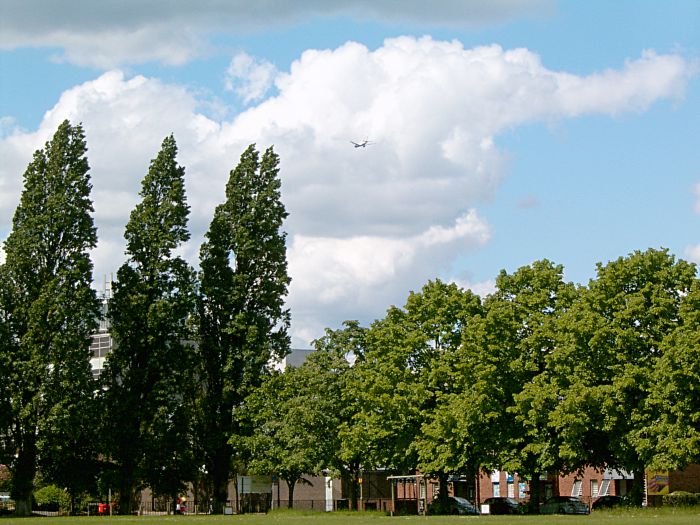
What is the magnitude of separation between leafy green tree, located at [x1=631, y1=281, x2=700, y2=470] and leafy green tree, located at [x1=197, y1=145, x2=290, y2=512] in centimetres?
2920

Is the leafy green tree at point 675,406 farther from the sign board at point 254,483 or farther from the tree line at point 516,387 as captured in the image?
the sign board at point 254,483

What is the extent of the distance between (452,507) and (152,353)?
2327 centimetres

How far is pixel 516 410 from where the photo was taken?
60.8 metres

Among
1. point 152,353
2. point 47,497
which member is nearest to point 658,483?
point 152,353

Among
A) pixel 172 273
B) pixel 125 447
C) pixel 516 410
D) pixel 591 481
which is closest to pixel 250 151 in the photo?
pixel 172 273

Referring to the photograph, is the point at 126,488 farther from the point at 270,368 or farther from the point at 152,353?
the point at 270,368

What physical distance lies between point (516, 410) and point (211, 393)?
81.1 ft

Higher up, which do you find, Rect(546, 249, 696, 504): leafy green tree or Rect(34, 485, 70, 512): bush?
Rect(546, 249, 696, 504): leafy green tree

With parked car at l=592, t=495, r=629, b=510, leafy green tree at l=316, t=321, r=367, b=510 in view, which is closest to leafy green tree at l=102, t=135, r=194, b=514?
leafy green tree at l=316, t=321, r=367, b=510

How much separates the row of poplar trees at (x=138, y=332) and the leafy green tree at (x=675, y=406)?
1150 inches

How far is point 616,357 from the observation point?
193 ft

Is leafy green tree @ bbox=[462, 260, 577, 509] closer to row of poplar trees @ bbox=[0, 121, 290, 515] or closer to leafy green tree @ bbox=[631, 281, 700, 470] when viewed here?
leafy green tree @ bbox=[631, 281, 700, 470]

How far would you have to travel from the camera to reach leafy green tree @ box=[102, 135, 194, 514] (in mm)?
71062

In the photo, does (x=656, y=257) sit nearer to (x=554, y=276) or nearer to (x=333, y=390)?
(x=554, y=276)
